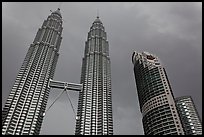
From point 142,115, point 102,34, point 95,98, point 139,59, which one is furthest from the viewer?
point 102,34

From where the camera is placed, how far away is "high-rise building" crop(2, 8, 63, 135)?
4528 inches

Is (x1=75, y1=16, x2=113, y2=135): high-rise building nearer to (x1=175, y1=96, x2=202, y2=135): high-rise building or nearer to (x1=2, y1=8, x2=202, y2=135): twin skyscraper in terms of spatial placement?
(x1=2, y1=8, x2=202, y2=135): twin skyscraper

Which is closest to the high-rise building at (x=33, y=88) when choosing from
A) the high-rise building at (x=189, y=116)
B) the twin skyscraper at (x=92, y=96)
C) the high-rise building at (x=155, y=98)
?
the twin skyscraper at (x=92, y=96)

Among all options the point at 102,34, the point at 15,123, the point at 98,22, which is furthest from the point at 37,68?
the point at 98,22

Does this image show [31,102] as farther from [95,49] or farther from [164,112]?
[164,112]

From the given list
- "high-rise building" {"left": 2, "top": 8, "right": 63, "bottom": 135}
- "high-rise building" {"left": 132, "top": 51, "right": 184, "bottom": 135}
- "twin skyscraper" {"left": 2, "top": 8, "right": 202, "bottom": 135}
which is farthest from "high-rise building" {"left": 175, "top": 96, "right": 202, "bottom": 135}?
"high-rise building" {"left": 2, "top": 8, "right": 63, "bottom": 135}

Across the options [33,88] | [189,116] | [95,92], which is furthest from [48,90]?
[189,116]

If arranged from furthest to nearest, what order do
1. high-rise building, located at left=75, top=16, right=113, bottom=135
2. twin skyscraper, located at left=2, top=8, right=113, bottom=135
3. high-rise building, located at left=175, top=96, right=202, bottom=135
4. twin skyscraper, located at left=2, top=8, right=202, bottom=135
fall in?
high-rise building, located at left=75, top=16, right=113, bottom=135 → twin skyscraper, located at left=2, top=8, right=113, bottom=135 → high-rise building, located at left=175, top=96, right=202, bottom=135 → twin skyscraper, located at left=2, top=8, right=202, bottom=135

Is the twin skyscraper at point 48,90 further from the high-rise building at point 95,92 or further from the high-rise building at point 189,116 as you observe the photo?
the high-rise building at point 189,116

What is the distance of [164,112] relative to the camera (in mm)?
106625

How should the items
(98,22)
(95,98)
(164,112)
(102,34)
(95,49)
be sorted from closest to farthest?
(164,112), (95,98), (95,49), (102,34), (98,22)

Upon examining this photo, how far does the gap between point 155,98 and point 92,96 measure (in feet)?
126

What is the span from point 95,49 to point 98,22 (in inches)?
1613

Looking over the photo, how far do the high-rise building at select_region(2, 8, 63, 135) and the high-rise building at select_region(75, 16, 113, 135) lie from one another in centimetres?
2220
